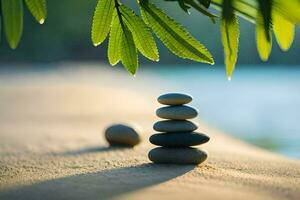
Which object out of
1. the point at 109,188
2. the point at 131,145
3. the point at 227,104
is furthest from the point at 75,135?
the point at 227,104

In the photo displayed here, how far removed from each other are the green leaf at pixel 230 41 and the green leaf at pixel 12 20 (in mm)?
418

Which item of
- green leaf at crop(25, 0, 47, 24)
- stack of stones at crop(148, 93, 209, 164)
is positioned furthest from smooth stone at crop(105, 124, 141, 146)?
green leaf at crop(25, 0, 47, 24)

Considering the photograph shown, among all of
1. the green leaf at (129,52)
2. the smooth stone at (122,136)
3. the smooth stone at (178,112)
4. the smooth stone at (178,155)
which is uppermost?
the green leaf at (129,52)

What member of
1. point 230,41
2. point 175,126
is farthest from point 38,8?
point 175,126

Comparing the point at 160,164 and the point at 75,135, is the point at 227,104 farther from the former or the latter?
the point at 160,164

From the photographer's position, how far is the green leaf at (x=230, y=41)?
1.18 m

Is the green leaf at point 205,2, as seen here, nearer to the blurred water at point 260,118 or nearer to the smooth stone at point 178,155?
the smooth stone at point 178,155

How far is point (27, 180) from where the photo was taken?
1592 millimetres

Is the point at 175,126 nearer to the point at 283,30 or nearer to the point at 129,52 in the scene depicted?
the point at 129,52

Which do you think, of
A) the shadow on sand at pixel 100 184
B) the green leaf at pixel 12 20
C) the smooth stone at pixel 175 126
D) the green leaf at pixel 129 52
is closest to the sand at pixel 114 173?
the shadow on sand at pixel 100 184

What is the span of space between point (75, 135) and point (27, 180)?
1.73 m

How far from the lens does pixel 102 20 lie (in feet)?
4.12

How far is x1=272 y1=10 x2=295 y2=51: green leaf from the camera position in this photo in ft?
3.73

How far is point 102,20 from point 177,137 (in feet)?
1.96
